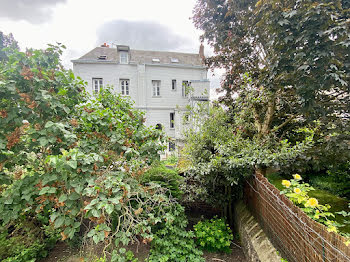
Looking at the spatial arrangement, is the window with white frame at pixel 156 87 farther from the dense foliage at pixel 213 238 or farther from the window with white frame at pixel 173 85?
the dense foliage at pixel 213 238

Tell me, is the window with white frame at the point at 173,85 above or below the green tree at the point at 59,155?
above

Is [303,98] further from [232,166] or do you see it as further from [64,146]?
[64,146]

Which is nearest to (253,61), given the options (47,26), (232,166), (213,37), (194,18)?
(213,37)

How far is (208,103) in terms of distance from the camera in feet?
16.8

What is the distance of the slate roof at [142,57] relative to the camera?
45.2 ft

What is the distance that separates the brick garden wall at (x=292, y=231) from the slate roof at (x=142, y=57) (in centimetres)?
1372

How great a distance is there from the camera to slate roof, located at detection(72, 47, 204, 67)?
45.2ft

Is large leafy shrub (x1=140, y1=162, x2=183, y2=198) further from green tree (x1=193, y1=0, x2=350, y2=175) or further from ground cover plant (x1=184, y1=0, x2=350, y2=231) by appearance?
green tree (x1=193, y1=0, x2=350, y2=175)

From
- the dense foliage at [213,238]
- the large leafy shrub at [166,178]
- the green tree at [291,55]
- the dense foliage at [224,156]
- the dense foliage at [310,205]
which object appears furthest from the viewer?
the large leafy shrub at [166,178]

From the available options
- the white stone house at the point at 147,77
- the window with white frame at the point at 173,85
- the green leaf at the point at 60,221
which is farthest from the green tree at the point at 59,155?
the window with white frame at the point at 173,85

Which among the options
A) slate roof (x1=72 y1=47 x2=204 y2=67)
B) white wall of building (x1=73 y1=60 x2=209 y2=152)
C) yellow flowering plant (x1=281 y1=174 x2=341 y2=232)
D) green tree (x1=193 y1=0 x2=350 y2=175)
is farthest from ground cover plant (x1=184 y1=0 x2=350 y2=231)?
slate roof (x1=72 y1=47 x2=204 y2=67)

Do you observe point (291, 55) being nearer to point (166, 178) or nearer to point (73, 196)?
point (166, 178)

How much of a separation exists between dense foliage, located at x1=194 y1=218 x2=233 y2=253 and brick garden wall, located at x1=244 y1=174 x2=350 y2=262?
94cm

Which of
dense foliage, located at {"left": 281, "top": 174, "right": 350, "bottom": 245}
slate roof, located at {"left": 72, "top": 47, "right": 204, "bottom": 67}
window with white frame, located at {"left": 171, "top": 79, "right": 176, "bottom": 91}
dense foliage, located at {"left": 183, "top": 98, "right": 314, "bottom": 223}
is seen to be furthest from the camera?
window with white frame, located at {"left": 171, "top": 79, "right": 176, "bottom": 91}
